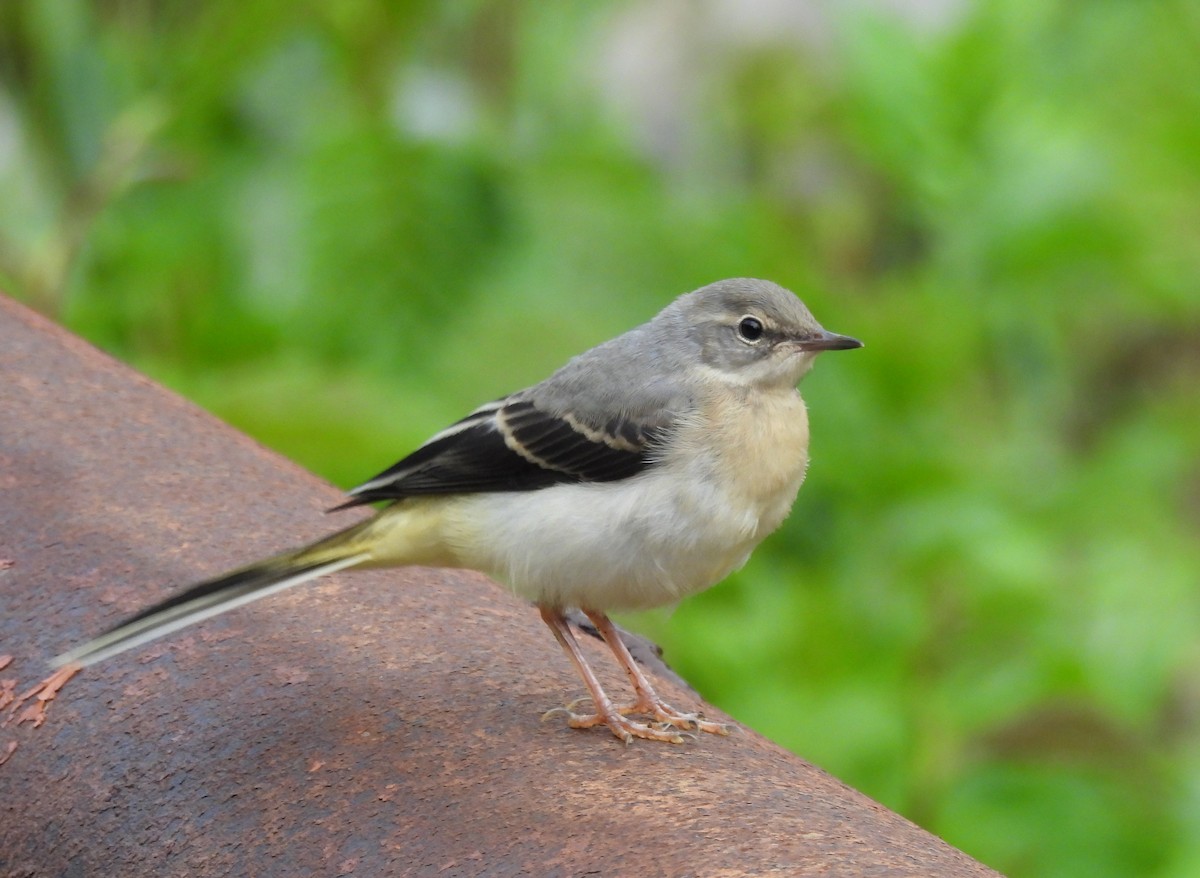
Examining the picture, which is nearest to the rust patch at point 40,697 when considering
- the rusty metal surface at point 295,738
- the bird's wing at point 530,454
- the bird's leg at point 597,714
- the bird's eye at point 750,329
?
the rusty metal surface at point 295,738

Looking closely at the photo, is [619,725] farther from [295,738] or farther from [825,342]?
[825,342]

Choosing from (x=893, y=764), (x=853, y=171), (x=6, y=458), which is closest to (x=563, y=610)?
(x=6, y=458)

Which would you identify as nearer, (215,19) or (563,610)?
(563,610)

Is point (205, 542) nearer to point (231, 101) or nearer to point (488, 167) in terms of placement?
point (488, 167)

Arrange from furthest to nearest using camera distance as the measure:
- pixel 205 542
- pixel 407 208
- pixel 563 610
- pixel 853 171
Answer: pixel 853 171
pixel 407 208
pixel 563 610
pixel 205 542

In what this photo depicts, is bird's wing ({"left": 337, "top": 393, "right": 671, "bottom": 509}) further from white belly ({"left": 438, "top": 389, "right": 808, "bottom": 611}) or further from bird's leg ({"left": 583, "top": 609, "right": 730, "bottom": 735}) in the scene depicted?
bird's leg ({"left": 583, "top": 609, "right": 730, "bottom": 735})

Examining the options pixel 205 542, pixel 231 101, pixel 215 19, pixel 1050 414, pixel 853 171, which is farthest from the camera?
pixel 853 171

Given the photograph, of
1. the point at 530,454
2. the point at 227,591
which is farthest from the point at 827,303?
the point at 227,591
